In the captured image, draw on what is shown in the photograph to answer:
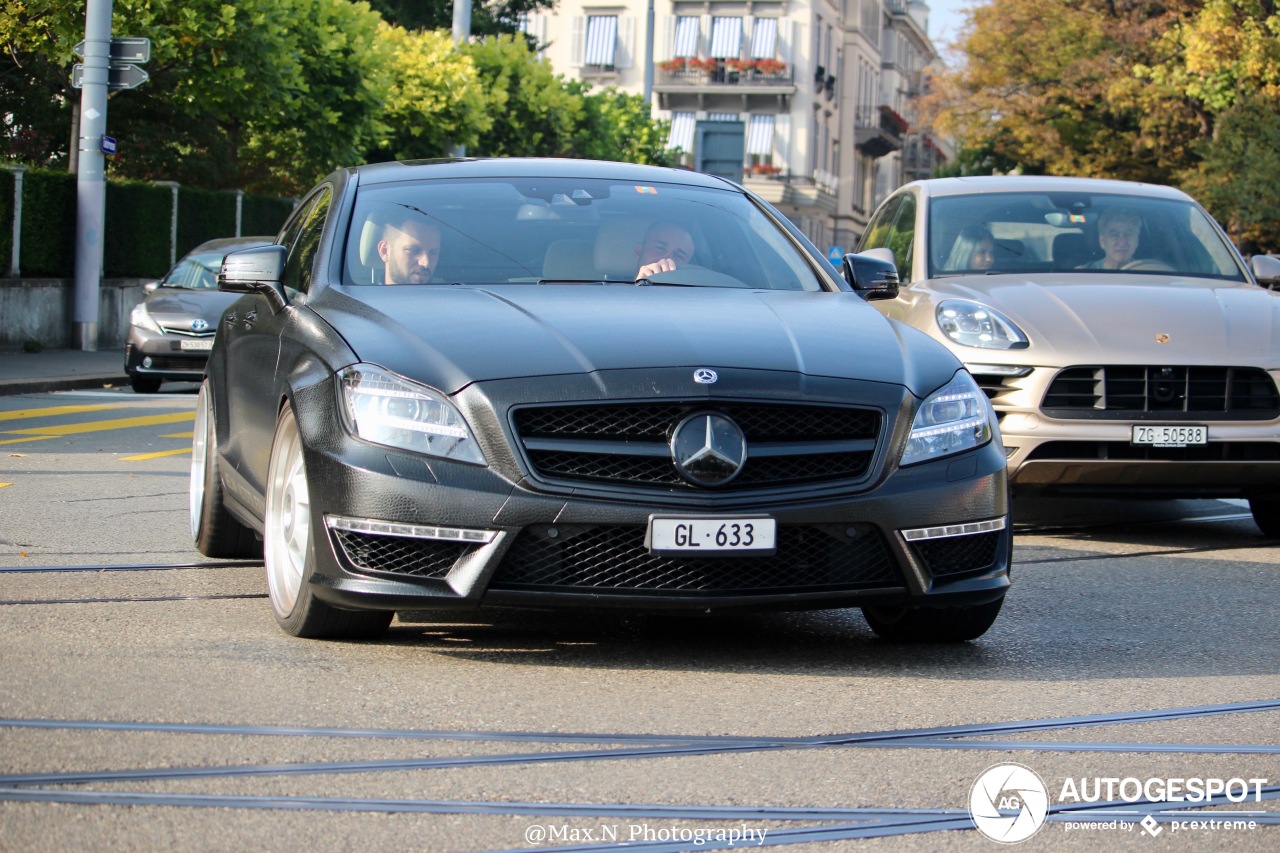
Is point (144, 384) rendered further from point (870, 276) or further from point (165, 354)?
point (870, 276)

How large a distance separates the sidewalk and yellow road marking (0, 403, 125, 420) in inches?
79.8

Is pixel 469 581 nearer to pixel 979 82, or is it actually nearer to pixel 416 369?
pixel 416 369

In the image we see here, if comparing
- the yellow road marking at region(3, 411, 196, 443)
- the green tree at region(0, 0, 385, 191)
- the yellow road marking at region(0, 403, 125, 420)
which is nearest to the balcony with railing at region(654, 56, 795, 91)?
the green tree at region(0, 0, 385, 191)

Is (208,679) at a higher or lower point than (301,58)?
lower

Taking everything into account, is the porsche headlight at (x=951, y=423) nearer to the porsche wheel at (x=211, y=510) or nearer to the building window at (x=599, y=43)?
the porsche wheel at (x=211, y=510)

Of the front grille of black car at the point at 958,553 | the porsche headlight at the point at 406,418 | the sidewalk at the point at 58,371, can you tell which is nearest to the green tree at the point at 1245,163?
the sidewalk at the point at 58,371

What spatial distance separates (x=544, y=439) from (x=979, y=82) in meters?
46.0

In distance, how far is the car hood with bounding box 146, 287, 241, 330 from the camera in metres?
20.1

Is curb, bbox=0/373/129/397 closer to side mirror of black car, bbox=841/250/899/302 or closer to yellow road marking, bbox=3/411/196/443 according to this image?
yellow road marking, bbox=3/411/196/443

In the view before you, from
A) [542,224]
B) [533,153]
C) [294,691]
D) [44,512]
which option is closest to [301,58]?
[533,153]

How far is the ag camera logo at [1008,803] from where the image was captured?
156 inches

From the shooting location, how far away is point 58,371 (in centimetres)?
2155

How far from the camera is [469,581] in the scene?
17.8ft

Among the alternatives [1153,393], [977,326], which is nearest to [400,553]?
[977,326]
